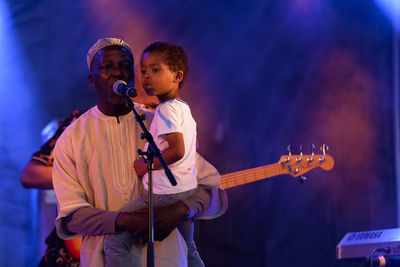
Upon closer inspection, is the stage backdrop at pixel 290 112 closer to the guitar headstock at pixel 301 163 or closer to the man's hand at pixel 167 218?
the guitar headstock at pixel 301 163

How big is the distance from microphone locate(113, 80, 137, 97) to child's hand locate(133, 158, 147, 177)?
0.34 metres

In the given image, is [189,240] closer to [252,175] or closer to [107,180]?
[107,180]

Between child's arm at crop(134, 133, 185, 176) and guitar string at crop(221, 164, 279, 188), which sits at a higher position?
guitar string at crop(221, 164, 279, 188)

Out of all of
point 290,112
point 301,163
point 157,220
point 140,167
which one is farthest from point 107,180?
point 290,112

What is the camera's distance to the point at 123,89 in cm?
226

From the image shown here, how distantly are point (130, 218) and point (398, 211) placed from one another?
3359 mm

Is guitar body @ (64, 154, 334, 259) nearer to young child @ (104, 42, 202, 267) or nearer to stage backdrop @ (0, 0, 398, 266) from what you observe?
young child @ (104, 42, 202, 267)

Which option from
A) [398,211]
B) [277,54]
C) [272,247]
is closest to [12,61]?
[277,54]

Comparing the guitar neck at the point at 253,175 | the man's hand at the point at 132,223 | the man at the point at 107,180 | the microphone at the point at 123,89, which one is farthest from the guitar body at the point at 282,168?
the microphone at the point at 123,89

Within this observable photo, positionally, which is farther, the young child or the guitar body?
the guitar body

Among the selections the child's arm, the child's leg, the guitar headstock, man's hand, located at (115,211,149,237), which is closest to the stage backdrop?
the guitar headstock

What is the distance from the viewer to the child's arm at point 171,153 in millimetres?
2420

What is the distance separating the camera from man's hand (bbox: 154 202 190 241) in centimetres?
233

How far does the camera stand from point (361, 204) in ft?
15.5
